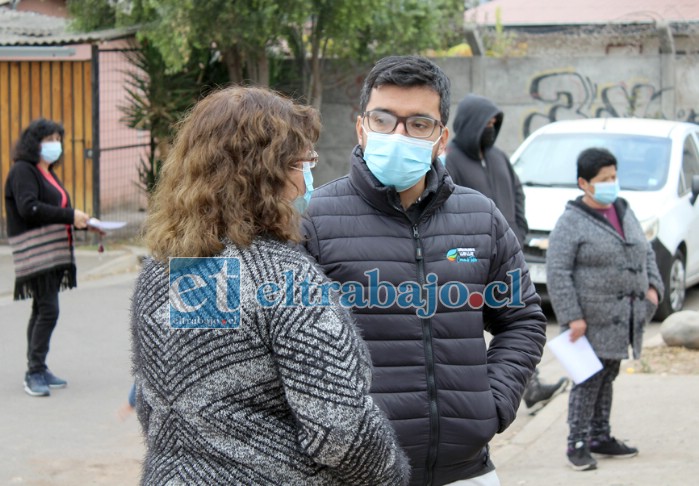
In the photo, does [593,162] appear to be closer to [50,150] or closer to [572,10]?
[50,150]

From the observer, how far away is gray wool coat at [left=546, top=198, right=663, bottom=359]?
222 inches

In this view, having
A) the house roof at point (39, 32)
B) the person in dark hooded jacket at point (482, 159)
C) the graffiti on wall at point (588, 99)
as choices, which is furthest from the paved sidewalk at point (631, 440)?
the graffiti on wall at point (588, 99)

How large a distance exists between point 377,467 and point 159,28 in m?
12.5

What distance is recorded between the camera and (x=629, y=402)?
699 centimetres

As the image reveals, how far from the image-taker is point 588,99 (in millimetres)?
17188

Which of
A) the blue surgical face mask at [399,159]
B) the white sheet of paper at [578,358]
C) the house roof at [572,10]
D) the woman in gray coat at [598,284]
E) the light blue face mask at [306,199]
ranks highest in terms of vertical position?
the house roof at [572,10]

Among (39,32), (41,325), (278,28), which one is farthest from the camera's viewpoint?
(39,32)

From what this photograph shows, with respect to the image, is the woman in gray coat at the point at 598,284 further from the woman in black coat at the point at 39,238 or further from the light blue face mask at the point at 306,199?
the woman in black coat at the point at 39,238

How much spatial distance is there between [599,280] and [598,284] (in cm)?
2

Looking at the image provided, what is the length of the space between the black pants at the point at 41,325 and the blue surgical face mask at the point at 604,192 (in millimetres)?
4047

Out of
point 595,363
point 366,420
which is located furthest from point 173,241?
point 595,363

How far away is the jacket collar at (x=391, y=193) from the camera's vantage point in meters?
3.03

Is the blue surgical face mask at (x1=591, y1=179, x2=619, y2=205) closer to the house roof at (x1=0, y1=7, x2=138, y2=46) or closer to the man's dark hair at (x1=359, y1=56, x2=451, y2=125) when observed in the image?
the man's dark hair at (x1=359, y1=56, x2=451, y2=125)

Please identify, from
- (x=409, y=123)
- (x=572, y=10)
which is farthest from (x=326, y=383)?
(x=572, y=10)
